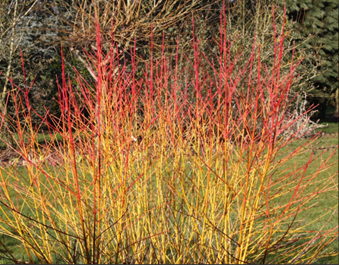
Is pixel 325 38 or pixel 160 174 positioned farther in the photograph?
pixel 325 38

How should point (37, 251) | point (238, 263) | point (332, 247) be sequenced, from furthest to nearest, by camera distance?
point (332, 247), point (238, 263), point (37, 251)

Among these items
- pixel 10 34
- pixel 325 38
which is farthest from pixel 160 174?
pixel 325 38

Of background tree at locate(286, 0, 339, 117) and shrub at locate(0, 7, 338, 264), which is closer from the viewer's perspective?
shrub at locate(0, 7, 338, 264)

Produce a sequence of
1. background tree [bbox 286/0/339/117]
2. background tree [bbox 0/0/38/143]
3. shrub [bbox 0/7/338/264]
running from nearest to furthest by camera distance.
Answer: shrub [bbox 0/7/338/264], background tree [bbox 0/0/38/143], background tree [bbox 286/0/339/117]

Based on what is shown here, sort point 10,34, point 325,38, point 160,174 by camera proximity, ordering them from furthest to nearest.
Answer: point 325,38, point 10,34, point 160,174

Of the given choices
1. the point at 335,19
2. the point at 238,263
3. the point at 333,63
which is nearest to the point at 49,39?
the point at 238,263

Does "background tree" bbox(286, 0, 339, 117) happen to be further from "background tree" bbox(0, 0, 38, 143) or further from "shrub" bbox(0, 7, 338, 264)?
"shrub" bbox(0, 7, 338, 264)

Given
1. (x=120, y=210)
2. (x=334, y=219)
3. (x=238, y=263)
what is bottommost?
(x=334, y=219)

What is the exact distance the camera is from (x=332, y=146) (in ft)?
29.7

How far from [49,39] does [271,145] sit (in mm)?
6249

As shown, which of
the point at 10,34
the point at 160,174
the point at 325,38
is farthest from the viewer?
the point at 325,38

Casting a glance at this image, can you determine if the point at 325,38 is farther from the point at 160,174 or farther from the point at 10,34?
the point at 160,174

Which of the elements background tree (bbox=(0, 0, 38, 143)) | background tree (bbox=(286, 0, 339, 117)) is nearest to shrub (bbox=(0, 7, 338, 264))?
background tree (bbox=(0, 0, 38, 143))

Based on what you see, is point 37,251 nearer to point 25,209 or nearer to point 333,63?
point 25,209
